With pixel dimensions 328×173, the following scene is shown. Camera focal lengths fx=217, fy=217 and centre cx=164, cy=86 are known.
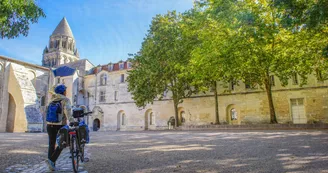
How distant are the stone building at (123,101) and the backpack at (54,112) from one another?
63.8 ft

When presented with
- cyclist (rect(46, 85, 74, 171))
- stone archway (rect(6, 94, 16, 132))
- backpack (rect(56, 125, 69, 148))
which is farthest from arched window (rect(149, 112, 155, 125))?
backpack (rect(56, 125, 69, 148))

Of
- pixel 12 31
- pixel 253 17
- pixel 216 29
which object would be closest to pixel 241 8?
pixel 253 17

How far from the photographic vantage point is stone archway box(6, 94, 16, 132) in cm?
2507

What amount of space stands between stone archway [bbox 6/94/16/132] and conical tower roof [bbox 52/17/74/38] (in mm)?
43849

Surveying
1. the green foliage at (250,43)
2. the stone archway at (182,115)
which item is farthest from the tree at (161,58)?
the stone archway at (182,115)

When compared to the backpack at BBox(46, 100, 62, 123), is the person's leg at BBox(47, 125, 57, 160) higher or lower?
lower

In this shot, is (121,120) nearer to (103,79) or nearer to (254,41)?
(103,79)

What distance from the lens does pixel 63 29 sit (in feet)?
214

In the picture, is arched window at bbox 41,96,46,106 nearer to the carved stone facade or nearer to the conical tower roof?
the carved stone facade

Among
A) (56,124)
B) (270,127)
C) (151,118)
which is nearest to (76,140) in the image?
(56,124)

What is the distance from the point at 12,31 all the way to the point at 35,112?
19.3m

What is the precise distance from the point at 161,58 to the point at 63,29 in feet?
177

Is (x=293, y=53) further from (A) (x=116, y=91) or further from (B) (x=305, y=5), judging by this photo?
(A) (x=116, y=91)

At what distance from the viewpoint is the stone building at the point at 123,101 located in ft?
75.2
